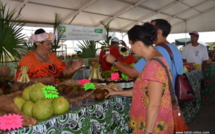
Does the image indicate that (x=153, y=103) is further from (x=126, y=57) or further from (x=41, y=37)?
(x=126, y=57)

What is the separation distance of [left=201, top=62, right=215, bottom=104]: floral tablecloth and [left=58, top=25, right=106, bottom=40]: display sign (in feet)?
12.0

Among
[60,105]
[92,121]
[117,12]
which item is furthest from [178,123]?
[117,12]

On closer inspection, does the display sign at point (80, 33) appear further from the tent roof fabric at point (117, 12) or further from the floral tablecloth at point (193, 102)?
the floral tablecloth at point (193, 102)

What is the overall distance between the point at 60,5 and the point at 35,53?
619cm

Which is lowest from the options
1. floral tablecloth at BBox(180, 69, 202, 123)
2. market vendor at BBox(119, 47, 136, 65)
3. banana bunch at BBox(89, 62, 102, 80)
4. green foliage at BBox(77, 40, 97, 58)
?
floral tablecloth at BBox(180, 69, 202, 123)

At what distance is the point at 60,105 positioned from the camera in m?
1.55

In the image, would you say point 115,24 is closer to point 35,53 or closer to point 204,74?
point 204,74

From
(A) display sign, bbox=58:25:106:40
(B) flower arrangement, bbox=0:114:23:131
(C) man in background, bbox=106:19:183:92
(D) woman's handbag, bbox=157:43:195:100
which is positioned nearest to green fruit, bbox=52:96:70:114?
(B) flower arrangement, bbox=0:114:23:131

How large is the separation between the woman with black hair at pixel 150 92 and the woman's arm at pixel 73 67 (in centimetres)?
134

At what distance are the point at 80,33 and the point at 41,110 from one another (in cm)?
522

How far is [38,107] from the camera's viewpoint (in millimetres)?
1424

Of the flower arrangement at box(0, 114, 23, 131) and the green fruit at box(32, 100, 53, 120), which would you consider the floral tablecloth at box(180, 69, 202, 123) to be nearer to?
the green fruit at box(32, 100, 53, 120)

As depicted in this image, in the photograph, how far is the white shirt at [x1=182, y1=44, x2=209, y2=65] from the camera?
15.6ft

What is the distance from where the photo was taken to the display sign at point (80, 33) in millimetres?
5844
